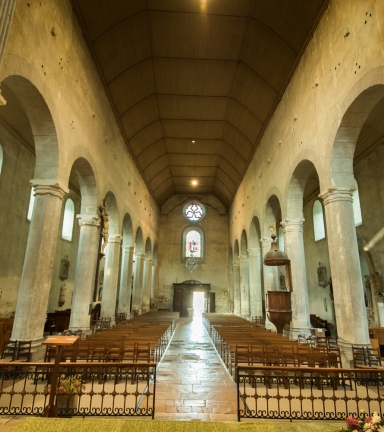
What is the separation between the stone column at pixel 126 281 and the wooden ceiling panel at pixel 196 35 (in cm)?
953

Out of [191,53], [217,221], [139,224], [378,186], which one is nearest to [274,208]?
[378,186]

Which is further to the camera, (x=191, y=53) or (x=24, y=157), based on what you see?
(x=24, y=157)

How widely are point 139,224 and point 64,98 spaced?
410 inches

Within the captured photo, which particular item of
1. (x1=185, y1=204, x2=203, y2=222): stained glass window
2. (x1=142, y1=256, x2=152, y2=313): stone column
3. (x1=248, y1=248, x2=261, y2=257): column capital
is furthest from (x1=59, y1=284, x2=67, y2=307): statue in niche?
(x1=185, y1=204, x2=203, y2=222): stained glass window

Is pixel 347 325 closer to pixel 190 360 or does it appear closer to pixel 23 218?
pixel 190 360

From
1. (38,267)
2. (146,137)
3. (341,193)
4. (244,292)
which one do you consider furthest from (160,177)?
(341,193)

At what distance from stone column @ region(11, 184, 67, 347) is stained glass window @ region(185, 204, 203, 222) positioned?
18774 mm

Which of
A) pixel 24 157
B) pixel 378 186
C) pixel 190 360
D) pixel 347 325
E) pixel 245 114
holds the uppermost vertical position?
pixel 245 114

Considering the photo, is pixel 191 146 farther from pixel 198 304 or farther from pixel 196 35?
pixel 198 304

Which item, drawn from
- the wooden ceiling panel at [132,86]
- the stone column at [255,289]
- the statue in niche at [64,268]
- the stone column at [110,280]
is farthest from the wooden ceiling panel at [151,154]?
the stone column at [255,289]

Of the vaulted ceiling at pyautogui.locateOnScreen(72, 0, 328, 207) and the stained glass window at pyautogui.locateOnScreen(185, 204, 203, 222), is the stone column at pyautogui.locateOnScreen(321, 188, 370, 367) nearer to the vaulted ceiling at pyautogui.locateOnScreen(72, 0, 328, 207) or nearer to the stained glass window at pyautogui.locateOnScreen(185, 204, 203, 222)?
the vaulted ceiling at pyautogui.locateOnScreen(72, 0, 328, 207)

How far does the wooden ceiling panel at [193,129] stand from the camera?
15117 mm

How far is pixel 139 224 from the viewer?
1756cm

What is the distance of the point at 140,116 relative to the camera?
13688mm
